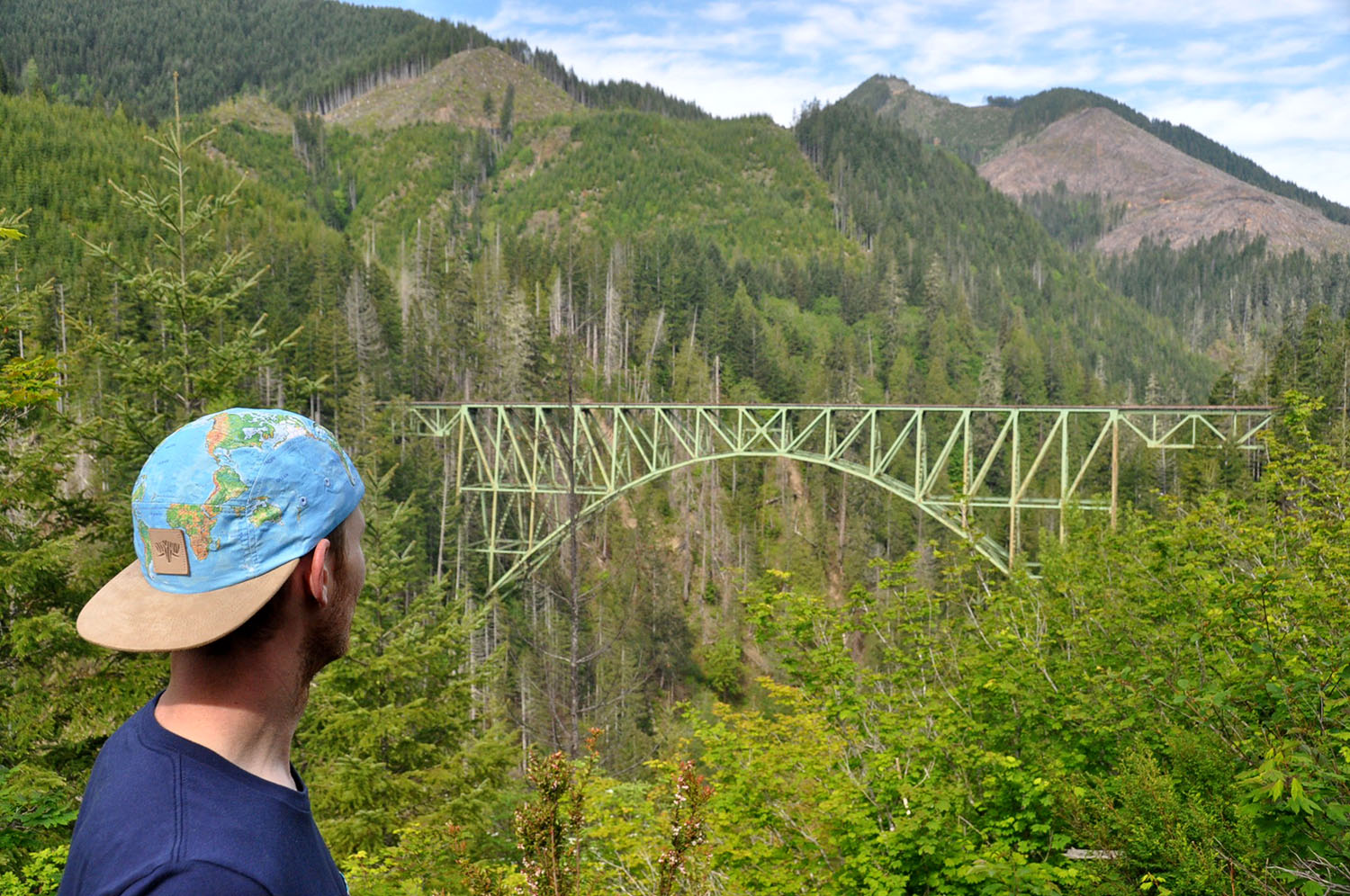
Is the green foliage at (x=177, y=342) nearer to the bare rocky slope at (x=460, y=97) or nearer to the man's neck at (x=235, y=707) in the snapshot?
the man's neck at (x=235, y=707)

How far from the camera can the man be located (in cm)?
120

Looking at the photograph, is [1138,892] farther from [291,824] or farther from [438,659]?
[438,659]

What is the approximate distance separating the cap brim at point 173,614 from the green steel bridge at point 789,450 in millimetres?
16489

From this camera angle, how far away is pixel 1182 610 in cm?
742

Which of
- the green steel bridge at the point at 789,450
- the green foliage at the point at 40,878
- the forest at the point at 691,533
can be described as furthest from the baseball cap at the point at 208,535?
the green steel bridge at the point at 789,450

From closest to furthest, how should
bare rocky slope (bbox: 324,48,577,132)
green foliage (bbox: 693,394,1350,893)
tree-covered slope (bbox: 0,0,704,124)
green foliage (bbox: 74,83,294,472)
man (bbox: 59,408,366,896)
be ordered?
man (bbox: 59,408,366,896), green foliage (bbox: 693,394,1350,893), green foliage (bbox: 74,83,294,472), bare rocky slope (bbox: 324,48,577,132), tree-covered slope (bbox: 0,0,704,124)

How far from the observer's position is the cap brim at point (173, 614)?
50.6 inches

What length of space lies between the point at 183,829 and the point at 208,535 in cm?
39

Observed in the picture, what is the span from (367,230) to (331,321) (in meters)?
62.8

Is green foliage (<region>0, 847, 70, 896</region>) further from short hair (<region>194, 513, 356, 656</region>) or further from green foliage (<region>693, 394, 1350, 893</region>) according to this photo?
short hair (<region>194, 513, 356, 656</region>)

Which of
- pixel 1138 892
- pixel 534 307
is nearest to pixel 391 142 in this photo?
pixel 534 307

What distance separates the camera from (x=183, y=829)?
3.77ft

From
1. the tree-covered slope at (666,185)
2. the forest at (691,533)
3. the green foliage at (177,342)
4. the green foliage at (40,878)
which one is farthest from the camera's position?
the tree-covered slope at (666,185)

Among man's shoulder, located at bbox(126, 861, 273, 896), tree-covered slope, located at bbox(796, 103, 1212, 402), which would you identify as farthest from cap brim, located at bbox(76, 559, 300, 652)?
tree-covered slope, located at bbox(796, 103, 1212, 402)
